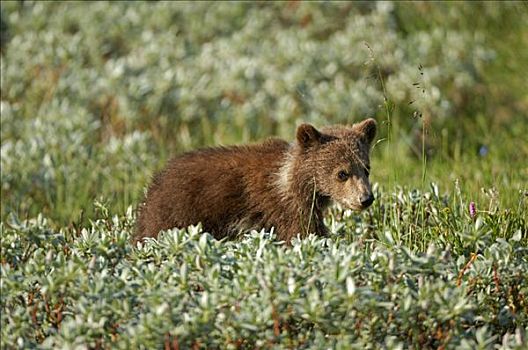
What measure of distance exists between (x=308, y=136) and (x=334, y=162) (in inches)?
9.9

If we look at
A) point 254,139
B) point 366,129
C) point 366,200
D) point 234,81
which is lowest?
point 254,139

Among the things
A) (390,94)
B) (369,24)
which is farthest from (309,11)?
(390,94)

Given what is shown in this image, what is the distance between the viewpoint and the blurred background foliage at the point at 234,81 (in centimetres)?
987

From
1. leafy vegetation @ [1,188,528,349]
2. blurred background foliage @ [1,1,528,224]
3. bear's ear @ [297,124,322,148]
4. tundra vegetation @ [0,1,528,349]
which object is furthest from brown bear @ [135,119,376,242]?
blurred background foliage @ [1,1,528,224]

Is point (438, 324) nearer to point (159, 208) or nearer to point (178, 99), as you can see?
point (159, 208)

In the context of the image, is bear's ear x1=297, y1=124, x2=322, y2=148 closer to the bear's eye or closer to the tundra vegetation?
the bear's eye

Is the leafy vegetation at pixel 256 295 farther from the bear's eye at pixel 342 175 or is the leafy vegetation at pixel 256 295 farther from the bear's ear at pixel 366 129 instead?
the bear's ear at pixel 366 129

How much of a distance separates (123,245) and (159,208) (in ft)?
A: 4.38

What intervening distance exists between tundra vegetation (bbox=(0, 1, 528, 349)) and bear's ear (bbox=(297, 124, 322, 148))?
0.42 m

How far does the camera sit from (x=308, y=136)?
6.69m

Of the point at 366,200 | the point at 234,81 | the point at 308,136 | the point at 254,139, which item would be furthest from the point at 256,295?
the point at 234,81

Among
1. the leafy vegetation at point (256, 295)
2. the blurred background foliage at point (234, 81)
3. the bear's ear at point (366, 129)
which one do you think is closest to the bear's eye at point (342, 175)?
the bear's ear at point (366, 129)

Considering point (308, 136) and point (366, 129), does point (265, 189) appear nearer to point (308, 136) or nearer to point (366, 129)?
point (308, 136)

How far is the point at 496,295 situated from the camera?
209 inches
